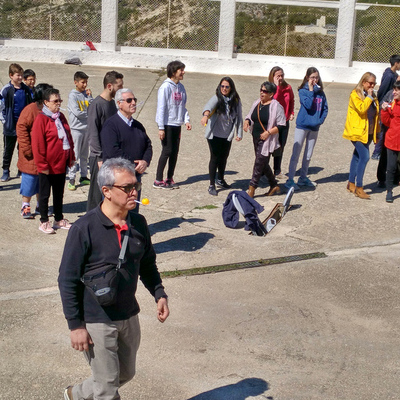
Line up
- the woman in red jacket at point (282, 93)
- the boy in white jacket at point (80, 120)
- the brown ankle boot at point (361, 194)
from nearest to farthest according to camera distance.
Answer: the boy in white jacket at point (80, 120), the brown ankle boot at point (361, 194), the woman in red jacket at point (282, 93)

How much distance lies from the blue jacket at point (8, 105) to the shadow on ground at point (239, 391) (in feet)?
20.2

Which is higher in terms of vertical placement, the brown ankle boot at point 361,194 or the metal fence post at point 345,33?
the metal fence post at point 345,33

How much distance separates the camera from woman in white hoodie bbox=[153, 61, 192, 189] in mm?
9752

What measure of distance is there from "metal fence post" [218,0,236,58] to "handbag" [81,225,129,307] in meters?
16.1

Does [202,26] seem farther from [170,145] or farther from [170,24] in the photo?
[170,145]

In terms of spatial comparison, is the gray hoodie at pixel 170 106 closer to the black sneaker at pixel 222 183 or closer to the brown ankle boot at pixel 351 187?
the black sneaker at pixel 222 183

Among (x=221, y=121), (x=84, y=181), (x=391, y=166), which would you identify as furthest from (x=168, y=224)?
(x=391, y=166)

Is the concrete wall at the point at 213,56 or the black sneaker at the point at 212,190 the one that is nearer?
the black sneaker at the point at 212,190

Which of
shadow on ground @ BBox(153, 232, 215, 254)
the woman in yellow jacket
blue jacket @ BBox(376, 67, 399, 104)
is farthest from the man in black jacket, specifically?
blue jacket @ BBox(376, 67, 399, 104)

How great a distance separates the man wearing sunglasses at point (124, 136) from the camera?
23.2 feet

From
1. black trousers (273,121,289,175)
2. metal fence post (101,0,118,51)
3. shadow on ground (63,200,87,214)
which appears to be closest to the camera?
shadow on ground (63,200,87,214)

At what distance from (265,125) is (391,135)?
5.87ft

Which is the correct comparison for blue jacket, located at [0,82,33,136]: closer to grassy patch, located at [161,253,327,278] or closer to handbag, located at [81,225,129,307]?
grassy patch, located at [161,253,327,278]

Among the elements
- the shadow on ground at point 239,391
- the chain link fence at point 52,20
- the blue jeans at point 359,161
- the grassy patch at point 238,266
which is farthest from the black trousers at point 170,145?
the chain link fence at point 52,20
